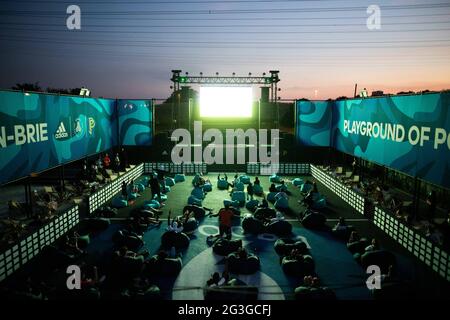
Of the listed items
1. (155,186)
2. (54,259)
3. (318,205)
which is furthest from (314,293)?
(155,186)

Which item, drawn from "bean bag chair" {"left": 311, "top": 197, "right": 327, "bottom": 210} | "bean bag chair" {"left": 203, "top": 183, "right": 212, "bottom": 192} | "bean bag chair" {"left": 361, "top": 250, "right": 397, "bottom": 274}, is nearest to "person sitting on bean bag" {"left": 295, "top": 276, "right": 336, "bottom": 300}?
"bean bag chair" {"left": 361, "top": 250, "right": 397, "bottom": 274}

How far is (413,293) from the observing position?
31.0 ft

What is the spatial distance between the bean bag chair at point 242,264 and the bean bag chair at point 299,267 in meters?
1.02

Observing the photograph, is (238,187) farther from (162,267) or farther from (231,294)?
(231,294)

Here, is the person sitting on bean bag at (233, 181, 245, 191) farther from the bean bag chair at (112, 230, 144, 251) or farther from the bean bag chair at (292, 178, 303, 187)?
the bean bag chair at (112, 230, 144, 251)

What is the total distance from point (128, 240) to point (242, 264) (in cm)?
473

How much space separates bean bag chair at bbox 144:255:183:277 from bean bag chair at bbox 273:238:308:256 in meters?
3.96

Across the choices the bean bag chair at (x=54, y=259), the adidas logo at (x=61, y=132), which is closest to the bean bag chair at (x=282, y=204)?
the bean bag chair at (x=54, y=259)

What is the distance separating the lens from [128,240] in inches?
497

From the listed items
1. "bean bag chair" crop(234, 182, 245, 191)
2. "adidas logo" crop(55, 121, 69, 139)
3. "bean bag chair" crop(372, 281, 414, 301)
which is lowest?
"bean bag chair" crop(372, 281, 414, 301)

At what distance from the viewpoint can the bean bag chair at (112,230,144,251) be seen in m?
12.6
